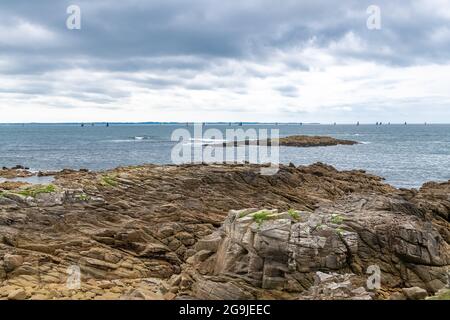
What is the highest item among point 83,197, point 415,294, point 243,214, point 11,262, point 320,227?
point 243,214

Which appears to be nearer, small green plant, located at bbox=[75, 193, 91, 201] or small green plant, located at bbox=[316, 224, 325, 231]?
small green plant, located at bbox=[316, 224, 325, 231]

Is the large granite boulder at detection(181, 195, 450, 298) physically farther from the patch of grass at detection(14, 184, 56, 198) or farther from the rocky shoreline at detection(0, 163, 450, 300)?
the patch of grass at detection(14, 184, 56, 198)

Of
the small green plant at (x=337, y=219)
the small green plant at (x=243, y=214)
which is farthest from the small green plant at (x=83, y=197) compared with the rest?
the small green plant at (x=337, y=219)

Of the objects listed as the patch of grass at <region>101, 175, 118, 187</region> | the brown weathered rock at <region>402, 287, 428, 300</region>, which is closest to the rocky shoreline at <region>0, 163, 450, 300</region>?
the brown weathered rock at <region>402, 287, 428, 300</region>

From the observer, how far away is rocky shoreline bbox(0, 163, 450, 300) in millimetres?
14555

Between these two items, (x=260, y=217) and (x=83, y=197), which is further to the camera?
(x=83, y=197)

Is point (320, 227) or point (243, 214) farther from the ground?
point (243, 214)

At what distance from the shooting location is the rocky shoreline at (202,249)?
1455cm

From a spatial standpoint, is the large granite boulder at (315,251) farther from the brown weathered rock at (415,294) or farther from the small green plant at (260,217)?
the brown weathered rock at (415,294)

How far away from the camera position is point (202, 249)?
1814 cm

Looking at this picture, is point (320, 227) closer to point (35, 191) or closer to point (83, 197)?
point (83, 197)

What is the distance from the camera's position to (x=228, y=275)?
14.9 m

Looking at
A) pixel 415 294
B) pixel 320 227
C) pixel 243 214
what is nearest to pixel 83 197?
pixel 243 214
